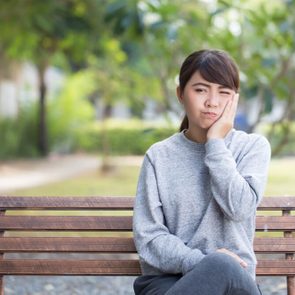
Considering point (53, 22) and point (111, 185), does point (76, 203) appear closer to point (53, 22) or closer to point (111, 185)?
point (53, 22)

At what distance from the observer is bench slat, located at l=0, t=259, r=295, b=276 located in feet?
10.6

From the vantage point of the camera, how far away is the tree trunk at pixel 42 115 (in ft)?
68.7

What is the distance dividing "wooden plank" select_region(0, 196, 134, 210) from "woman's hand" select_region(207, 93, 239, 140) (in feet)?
2.09

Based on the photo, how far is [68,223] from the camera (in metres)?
3.31

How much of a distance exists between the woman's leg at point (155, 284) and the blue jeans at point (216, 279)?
162 mm

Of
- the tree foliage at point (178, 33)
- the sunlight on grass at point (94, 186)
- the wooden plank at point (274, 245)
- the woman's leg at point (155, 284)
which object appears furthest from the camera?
the sunlight on grass at point (94, 186)

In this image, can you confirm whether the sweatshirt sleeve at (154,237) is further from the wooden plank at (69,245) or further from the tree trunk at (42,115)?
the tree trunk at (42,115)

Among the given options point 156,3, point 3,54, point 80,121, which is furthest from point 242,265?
point 80,121

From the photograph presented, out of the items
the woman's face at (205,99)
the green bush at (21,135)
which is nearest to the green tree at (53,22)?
the woman's face at (205,99)

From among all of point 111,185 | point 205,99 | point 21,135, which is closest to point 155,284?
point 205,99

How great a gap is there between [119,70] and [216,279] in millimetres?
10941

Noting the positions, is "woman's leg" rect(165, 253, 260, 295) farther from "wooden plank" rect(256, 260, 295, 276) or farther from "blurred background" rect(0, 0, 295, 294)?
"blurred background" rect(0, 0, 295, 294)

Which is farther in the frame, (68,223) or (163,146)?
(68,223)

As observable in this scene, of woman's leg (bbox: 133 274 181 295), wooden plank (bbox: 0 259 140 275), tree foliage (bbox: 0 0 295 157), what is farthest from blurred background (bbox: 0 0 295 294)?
woman's leg (bbox: 133 274 181 295)
